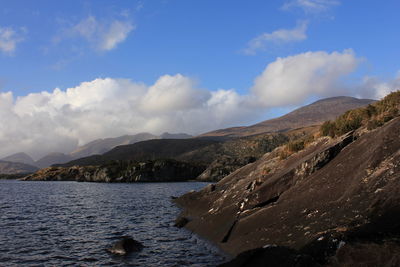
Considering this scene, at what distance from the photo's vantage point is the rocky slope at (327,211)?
501 inches

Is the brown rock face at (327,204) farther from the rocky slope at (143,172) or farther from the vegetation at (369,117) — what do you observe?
the rocky slope at (143,172)

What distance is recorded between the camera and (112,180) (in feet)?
571

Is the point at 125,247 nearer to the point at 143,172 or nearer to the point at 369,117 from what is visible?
the point at 369,117

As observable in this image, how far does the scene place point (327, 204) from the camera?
18188mm

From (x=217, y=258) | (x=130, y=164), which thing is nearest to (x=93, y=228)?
(x=217, y=258)

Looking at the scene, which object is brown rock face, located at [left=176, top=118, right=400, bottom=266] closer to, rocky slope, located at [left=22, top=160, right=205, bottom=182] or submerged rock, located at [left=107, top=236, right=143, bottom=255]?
submerged rock, located at [left=107, top=236, right=143, bottom=255]

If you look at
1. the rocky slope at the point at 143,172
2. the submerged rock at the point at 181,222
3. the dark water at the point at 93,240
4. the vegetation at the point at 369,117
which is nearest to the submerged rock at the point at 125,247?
the dark water at the point at 93,240

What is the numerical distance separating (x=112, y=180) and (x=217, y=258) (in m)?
162

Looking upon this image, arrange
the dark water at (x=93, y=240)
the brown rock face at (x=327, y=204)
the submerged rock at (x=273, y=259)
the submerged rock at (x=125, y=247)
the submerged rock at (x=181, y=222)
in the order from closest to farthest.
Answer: the submerged rock at (x=273, y=259) → the brown rock face at (x=327, y=204) → the dark water at (x=93, y=240) → the submerged rock at (x=125, y=247) → the submerged rock at (x=181, y=222)

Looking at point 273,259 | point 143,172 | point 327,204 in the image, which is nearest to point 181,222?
point 327,204

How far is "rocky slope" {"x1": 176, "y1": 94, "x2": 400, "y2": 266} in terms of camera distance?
41.8ft

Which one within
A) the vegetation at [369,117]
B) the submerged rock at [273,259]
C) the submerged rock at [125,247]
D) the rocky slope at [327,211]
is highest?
the vegetation at [369,117]

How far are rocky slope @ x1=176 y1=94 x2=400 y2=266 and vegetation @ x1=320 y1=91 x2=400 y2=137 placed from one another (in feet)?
3.13

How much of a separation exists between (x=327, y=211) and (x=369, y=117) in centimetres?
1238
